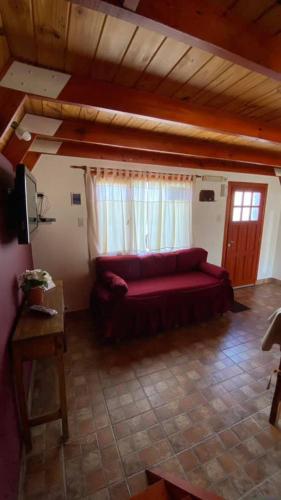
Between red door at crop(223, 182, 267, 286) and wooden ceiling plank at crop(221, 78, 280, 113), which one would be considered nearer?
wooden ceiling plank at crop(221, 78, 280, 113)

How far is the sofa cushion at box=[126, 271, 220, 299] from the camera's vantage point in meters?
2.73

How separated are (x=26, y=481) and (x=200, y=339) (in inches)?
79.2

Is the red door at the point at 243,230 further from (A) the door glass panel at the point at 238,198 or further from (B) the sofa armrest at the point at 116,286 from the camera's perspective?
(B) the sofa armrest at the point at 116,286

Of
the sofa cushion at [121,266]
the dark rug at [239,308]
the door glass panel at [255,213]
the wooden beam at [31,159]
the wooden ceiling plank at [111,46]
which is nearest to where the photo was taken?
the wooden ceiling plank at [111,46]

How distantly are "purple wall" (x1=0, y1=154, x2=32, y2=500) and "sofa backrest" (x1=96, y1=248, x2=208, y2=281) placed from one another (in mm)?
1475

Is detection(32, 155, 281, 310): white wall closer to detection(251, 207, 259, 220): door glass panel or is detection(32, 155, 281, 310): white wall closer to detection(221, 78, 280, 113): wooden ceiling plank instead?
detection(251, 207, 259, 220): door glass panel

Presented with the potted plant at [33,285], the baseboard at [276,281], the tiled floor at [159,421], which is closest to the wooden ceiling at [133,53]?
the potted plant at [33,285]

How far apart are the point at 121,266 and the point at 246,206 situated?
281cm

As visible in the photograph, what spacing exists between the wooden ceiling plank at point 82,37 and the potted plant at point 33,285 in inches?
55.6

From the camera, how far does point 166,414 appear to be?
1692 mm

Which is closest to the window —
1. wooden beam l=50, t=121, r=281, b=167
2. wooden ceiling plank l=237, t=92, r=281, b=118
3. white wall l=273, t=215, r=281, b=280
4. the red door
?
the red door

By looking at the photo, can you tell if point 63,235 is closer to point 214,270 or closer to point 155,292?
point 155,292

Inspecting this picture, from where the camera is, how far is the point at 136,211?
10.7 ft

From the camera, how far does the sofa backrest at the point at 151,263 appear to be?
3.07 m
